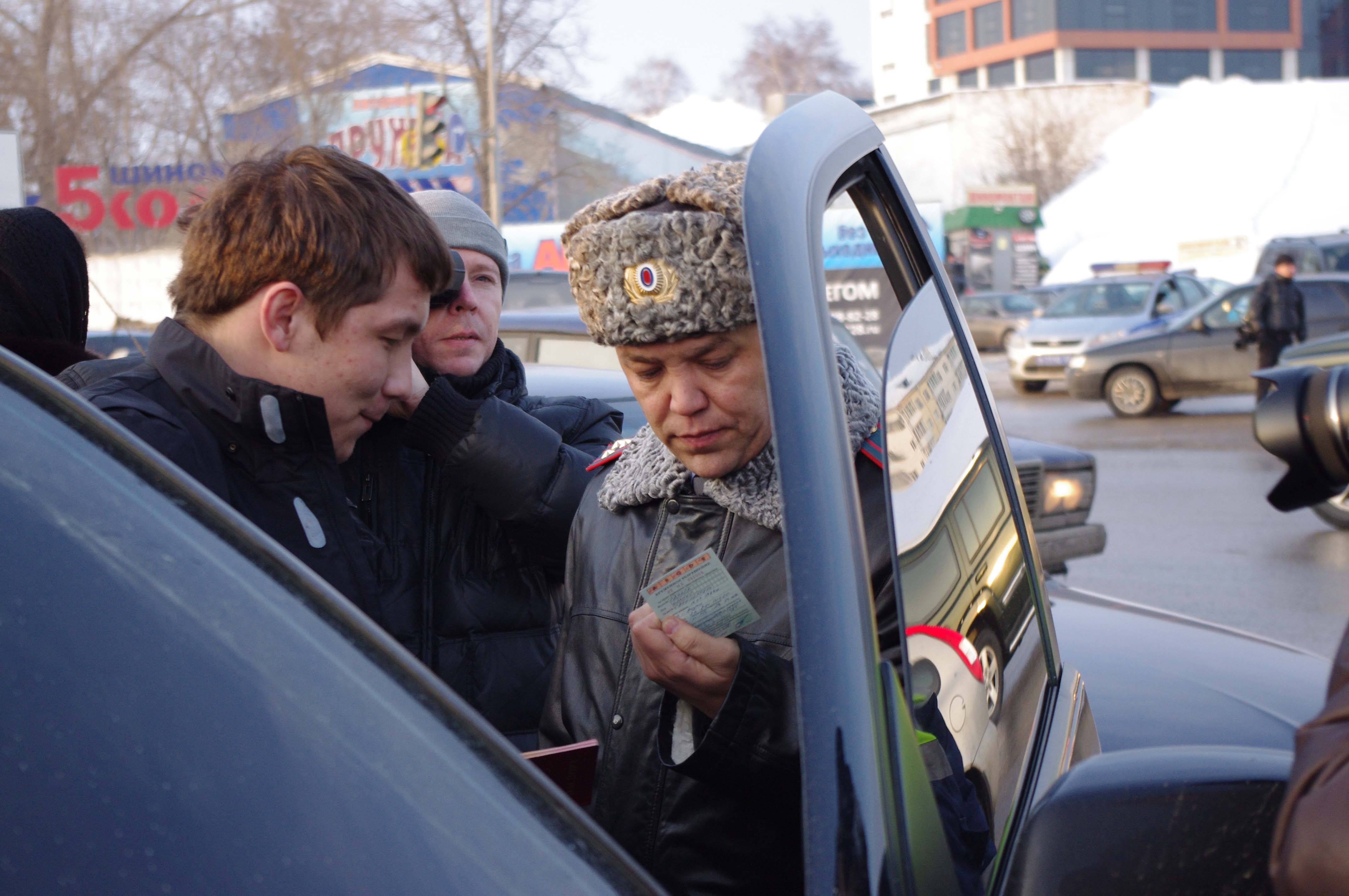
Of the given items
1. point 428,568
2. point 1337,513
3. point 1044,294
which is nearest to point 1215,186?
point 1044,294

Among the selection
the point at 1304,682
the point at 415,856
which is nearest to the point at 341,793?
the point at 415,856

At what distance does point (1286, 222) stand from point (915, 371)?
1721 inches

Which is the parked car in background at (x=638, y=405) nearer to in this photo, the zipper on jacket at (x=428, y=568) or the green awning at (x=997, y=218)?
the zipper on jacket at (x=428, y=568)

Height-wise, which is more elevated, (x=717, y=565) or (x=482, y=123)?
(x=482, y=123)

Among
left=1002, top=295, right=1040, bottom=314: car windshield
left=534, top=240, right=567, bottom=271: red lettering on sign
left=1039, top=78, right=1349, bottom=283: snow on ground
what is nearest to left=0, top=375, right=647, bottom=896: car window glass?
left=534, top=240, right=567, bottom=271: red lettering on sign

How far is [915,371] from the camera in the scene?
124 centimetres


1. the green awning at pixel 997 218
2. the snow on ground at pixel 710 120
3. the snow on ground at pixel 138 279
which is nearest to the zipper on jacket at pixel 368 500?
the snow on ground at pixel 138 279

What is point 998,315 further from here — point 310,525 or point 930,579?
point 930,579

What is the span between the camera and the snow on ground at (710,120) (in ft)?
201

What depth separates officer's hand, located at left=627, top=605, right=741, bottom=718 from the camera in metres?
1.40

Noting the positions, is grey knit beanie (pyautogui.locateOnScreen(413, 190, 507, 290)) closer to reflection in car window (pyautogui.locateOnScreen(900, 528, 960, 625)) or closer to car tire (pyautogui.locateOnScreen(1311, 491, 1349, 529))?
reflection in car window (pyautogui.locateOnScreen(900, 528, 960, 625))

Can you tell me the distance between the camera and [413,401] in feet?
6.43

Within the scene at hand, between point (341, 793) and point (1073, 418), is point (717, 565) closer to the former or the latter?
point (341, 793)

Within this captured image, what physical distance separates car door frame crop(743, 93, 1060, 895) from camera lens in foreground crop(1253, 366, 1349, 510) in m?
0.64
